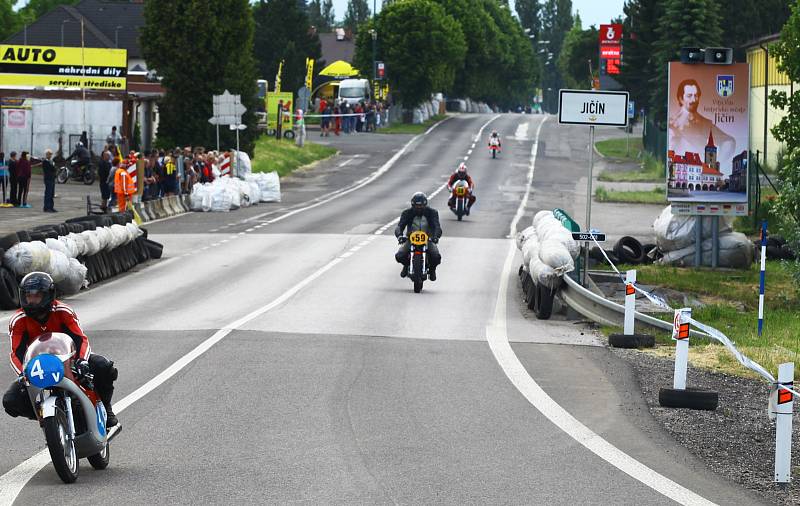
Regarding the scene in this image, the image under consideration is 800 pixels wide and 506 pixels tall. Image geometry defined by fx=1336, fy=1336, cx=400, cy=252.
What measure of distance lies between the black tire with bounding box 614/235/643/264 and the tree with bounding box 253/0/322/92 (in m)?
86.5

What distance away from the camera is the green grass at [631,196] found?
47094 millimetres

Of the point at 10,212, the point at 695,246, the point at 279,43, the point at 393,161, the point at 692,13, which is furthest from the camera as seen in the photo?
the point at 279,43

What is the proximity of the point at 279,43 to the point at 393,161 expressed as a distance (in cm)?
5128

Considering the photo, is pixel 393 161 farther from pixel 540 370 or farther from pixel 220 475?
pixel 220 475

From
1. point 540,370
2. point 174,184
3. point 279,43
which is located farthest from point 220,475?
point 279,43

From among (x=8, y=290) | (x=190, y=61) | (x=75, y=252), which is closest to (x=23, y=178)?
(x=190, y=61)

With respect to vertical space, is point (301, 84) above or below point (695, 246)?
Answer: above

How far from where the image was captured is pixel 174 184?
41.2 m

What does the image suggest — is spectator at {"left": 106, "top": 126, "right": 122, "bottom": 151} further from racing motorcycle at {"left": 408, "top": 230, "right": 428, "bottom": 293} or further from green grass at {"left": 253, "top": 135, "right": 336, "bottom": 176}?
racing motorcycle at {"left": 408, "top": 230, "right": 428, "bottom": 293}

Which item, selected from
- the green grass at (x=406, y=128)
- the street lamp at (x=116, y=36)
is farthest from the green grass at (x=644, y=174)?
the street lamp at (x=116, y=36)

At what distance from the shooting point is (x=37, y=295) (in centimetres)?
847

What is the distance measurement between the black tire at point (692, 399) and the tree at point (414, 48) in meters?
84.5

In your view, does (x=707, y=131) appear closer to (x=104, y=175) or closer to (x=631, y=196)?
(x=104, y=175)

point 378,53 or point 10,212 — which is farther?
point 378,53
